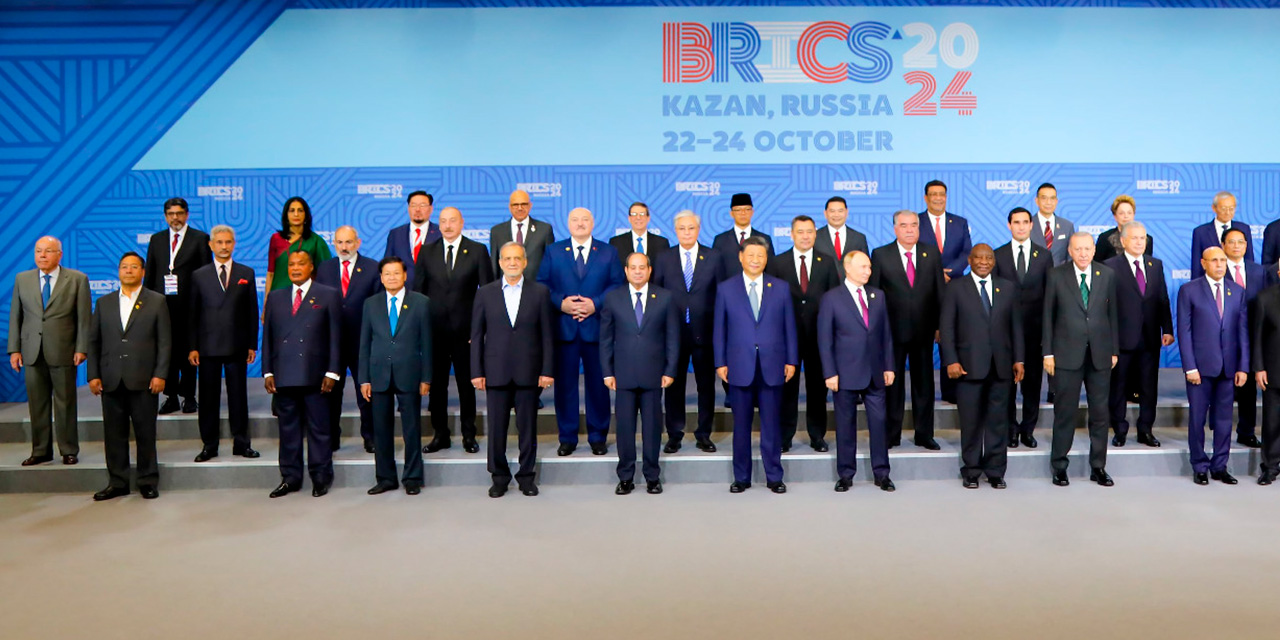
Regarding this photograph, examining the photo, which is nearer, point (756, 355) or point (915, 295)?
point (756, 355)


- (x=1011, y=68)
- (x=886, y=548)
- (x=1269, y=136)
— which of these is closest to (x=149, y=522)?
(x=886, y=548)

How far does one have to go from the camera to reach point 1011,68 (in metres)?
8.26

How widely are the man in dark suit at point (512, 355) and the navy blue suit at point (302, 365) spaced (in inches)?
35.1

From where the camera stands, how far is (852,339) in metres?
5.24

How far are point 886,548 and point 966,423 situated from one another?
1477mm

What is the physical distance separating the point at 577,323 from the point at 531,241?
0.76 m

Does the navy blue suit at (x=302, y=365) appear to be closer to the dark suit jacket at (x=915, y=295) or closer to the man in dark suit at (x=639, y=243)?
the man in dark suit at (x=639, y=243)

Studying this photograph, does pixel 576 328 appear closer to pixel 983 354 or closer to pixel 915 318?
pixel 915 318

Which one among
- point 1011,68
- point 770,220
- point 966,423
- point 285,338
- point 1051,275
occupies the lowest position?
point 966,423

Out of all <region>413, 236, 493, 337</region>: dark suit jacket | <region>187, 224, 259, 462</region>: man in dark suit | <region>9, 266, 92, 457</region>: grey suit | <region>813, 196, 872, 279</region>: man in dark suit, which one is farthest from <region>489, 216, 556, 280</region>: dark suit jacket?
<region>9, 266, 92, 457</region>: grey suit

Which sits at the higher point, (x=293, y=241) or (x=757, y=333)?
(x=293, y=241)

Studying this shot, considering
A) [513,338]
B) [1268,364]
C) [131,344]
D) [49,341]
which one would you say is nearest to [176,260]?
[49,341]

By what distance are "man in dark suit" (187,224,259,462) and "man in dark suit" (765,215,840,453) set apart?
3.40 metres

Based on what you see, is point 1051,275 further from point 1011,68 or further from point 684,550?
point 1011,68
